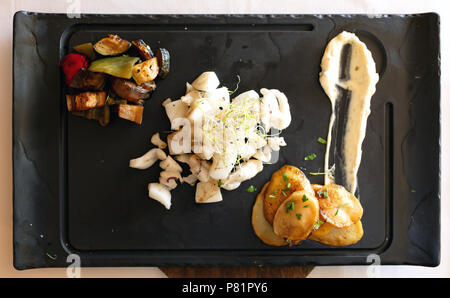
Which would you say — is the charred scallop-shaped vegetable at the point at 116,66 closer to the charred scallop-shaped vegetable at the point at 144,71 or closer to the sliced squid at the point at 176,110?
the charred scallop-shaped vegetable at the point at 144,71

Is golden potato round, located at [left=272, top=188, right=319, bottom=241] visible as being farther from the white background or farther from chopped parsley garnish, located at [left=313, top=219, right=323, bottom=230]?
the white background

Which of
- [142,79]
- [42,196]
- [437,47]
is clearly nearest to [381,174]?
[437,47]

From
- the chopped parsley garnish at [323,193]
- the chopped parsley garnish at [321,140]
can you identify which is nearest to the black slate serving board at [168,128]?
the chopped parsley garnish at [321,140]

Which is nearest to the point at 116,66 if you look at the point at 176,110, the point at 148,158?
the point at 176,110

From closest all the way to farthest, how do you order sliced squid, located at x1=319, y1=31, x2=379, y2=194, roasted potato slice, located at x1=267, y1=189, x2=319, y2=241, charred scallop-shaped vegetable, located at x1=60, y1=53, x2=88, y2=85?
roasted potato slice, located at x1=267, y1=189, x2=319, y2=241 → charred scallop-shaped vegetable, located at x1=60, y1=53, x2=88, y2=85 → sliced squid, located at x1=319, y1=31, x2=379, y2=194

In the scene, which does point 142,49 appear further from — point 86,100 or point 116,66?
point 86,100

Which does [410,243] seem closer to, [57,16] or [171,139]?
[171,139]

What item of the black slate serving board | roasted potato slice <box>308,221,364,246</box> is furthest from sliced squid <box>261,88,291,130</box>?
roasted potato slice <box>308,221,364,246</box>

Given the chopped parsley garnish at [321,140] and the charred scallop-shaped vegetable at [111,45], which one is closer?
the charred scallop-shaped vegetable at [111,45]
